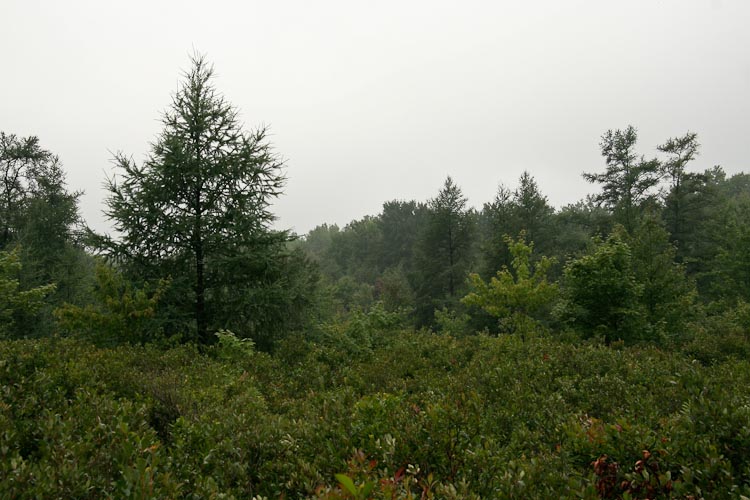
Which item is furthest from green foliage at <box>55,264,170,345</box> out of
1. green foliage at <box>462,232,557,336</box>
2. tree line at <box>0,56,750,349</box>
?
green foliage at <box>462,232,557,336</box>

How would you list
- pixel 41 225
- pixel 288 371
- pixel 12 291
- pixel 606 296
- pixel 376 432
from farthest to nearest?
pixel 41 225 < pixel 12 291 < pixel 606 296 < pixel 288 371 < pixel 376 432

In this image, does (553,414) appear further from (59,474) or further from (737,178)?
(737,178)

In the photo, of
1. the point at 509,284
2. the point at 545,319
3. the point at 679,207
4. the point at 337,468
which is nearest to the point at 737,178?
the point at 679,207

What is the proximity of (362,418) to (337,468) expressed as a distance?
34.1 inches

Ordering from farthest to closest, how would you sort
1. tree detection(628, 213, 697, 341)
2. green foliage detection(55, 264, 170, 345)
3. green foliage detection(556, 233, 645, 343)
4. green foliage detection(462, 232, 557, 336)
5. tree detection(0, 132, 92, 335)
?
tree detection(0, 132, 92, 335), green foliage detection(462, 232, 557, 336), tree detection(628, 213, 697, 341), green foliage detection(556, 233, 645, 343), green foliage detection(55, 264, 170, 345)

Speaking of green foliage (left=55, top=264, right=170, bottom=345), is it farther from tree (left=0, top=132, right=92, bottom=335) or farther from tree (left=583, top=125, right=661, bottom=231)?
tree (left=583, top=125, right=661, bottom=231)

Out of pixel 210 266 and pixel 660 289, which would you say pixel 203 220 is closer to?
pixel 210 266

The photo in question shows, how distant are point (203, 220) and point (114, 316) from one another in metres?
2.94

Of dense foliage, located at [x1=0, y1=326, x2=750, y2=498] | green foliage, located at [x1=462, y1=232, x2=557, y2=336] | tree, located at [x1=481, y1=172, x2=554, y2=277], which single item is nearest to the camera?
dense foliage, located at [x1=0, y1=326, x2=750, y2=498]

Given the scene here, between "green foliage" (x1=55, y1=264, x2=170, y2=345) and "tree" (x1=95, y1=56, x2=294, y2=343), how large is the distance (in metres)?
0.98

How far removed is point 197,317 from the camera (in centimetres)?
1016

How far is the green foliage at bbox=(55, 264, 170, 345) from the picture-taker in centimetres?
840

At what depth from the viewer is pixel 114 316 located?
850 centimetres

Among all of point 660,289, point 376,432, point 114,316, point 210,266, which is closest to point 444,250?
point 660,289
